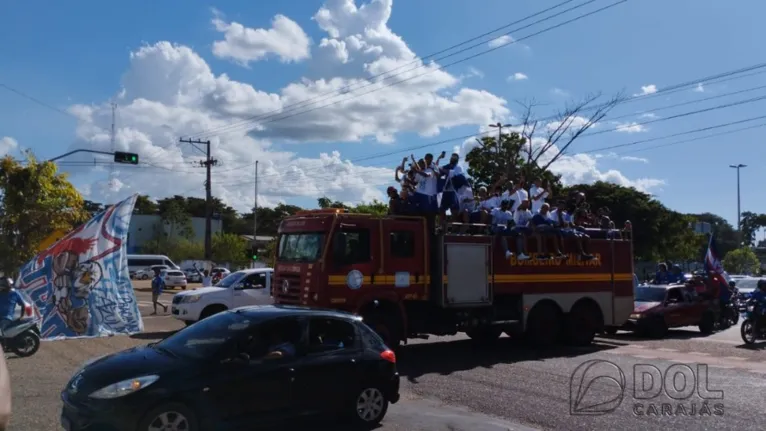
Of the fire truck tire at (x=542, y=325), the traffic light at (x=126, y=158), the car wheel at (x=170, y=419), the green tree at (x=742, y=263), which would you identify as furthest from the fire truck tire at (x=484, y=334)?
the green tree at (x=742, y=263)

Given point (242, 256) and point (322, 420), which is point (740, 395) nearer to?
point (322, 420)

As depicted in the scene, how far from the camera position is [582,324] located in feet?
56.9

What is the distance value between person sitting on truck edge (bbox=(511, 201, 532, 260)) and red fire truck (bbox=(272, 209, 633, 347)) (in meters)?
0.27

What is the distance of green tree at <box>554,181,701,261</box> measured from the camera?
58469 mm

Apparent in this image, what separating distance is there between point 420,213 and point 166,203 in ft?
299

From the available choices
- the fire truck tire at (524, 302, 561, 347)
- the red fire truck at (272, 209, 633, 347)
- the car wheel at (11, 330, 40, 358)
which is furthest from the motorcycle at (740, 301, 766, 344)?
the car wheel at (11, 330, 40, 358)

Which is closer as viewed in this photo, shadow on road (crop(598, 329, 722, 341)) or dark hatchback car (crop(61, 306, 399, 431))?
dark hatchback car (crop(61, 306, 399, 431))

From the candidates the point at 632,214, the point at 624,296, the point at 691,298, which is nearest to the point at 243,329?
the point at 624,296

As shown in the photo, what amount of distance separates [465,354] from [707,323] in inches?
377

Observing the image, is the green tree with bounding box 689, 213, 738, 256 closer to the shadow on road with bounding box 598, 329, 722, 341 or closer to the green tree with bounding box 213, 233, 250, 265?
the green tree with bounding box 213, 233, 250, 265

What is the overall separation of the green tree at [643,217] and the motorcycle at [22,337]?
4857cm

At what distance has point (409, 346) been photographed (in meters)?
16.6

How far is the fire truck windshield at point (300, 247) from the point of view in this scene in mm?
13477

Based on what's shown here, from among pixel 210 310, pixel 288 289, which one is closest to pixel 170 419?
pixel 288 289
